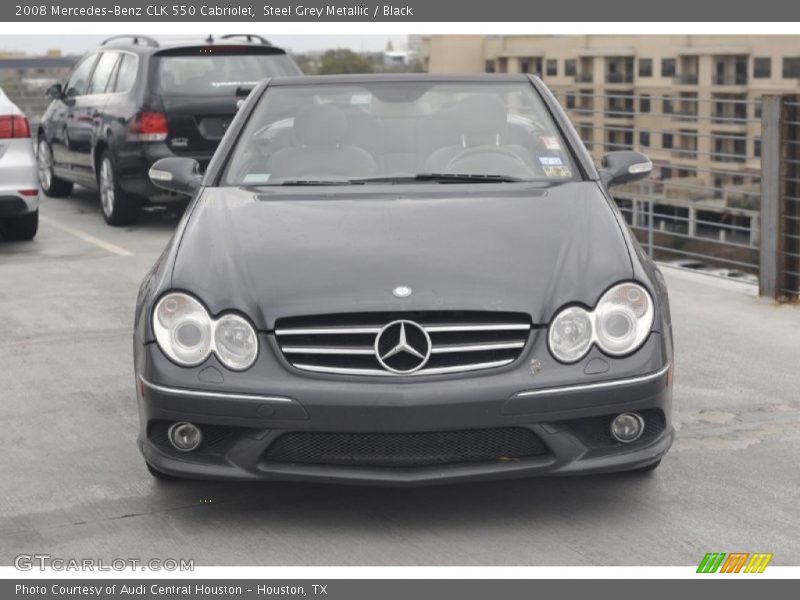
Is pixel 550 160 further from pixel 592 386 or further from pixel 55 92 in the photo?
pixel 55 92

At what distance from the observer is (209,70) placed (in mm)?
12508

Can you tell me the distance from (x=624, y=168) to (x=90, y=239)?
655 centimetres

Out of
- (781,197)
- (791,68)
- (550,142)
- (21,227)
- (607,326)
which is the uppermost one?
(791,68)

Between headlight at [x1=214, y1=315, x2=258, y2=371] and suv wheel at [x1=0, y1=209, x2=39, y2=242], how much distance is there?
7.33 metres

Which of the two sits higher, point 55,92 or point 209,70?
point 209,70

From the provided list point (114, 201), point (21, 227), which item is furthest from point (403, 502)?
point (114, 201)

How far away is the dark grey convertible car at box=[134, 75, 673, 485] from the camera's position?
175 inches

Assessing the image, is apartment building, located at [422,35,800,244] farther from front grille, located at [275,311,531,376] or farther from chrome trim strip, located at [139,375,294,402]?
chrome trim strip, located at [139,375,294,402]

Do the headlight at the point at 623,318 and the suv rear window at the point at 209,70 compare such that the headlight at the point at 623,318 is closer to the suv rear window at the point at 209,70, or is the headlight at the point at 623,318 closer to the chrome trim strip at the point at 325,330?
the chrome trim strip at the point at 325,330

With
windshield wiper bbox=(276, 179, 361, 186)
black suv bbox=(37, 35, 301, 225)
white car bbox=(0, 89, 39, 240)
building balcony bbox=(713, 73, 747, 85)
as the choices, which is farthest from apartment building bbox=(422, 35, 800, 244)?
windshield wiper bbox=(276, 179, 361, 186)

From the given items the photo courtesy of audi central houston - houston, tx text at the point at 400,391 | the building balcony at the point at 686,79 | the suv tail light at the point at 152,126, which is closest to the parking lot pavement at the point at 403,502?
the photo courtesy of audi central houston - houston, tx text at the point at 400,391

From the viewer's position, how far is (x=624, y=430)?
4.62 meters
